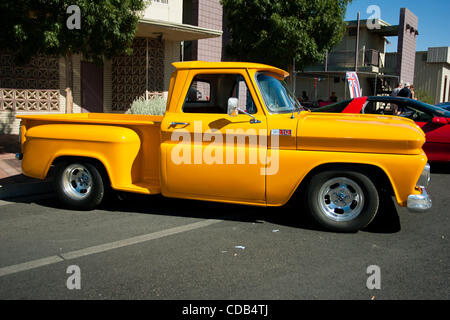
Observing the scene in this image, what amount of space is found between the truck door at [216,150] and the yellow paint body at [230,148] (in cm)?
1

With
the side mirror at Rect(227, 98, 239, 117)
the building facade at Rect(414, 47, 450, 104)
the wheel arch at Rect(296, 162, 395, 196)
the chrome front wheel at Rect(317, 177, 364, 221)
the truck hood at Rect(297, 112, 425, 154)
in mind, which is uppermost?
the building facade at Rect(414, 47, 450, 104)

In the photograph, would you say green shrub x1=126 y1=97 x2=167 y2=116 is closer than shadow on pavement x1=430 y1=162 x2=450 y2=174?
No

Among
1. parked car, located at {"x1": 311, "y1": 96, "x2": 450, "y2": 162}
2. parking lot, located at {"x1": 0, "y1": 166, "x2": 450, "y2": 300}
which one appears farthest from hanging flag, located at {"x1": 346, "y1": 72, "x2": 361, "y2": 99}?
parking lot, located at {"x1": 0, "y1": 166, "x2": 450, "y2": 300}

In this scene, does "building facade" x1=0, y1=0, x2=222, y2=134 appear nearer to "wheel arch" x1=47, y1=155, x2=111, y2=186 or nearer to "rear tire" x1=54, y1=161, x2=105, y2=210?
"wheel arch" x1=47, y1=155, x2=111, y2=186

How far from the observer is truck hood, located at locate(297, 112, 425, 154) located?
4.69 meters

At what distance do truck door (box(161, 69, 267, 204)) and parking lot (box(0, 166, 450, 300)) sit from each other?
1.52 ft

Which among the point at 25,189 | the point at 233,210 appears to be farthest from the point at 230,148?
the point at 25,189

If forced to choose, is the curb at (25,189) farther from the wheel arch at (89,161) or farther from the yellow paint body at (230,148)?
the wheel arch at (89,161)

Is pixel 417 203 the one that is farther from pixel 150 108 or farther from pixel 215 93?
pixel 150 108

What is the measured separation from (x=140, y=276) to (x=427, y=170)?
3.39m

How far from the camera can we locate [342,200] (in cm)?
501

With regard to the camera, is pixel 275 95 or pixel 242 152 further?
pixel 275 95

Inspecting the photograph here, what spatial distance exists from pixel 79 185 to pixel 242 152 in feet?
8.07

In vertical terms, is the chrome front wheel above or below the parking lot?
above
